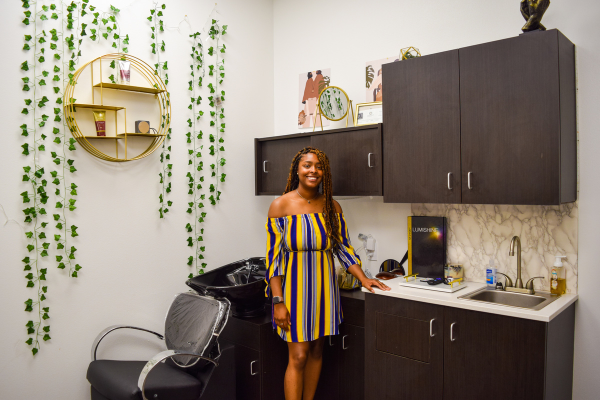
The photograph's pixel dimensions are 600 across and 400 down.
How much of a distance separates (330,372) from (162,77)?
2382 mm

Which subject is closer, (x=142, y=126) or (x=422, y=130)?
(x=422, y=130)

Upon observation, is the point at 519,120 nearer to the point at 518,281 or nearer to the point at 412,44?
the point at 518,281

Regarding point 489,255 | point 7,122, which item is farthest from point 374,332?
point 7,122

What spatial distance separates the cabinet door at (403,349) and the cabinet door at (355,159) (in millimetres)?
745

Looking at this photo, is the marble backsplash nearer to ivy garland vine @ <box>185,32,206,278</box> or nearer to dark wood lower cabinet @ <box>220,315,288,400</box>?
dark wood lower cabinet @ <box>220,315,288,400</box>

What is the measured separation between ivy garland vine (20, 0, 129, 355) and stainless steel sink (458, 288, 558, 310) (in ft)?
7.82

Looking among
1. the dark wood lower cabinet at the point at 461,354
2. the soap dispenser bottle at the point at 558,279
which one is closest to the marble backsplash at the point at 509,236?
the soap dispenser bottle at the point at 558,279

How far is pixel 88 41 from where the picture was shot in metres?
2.79

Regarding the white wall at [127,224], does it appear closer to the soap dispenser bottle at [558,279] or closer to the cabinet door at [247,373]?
the cabinet door at [247,373]

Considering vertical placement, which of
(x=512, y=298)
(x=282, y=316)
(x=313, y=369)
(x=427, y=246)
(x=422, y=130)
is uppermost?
(x=422, y=130)

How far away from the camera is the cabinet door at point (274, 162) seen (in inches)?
136

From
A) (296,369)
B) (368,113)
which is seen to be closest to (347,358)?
(296,369)

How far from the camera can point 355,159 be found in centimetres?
302

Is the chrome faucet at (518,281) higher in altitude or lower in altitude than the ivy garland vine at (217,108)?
lower
